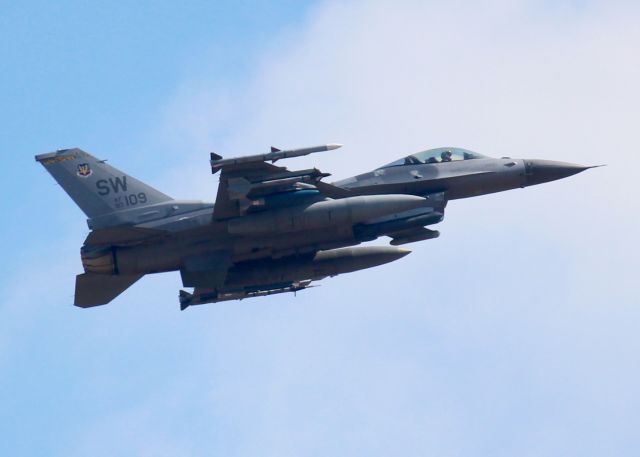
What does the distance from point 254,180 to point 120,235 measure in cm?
341

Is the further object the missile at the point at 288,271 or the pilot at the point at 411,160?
the missile at the point at 288,271

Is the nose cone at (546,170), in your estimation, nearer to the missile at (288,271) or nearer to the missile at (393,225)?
the missile at (393,225)

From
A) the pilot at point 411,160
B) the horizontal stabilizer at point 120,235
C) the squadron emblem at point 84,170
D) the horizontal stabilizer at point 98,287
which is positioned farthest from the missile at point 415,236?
the squadron emblem at point 84,170

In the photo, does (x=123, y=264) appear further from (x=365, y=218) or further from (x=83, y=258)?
(x=365, y=218)

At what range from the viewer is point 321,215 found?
3128 centimetres

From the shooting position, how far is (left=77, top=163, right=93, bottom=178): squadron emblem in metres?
32.8

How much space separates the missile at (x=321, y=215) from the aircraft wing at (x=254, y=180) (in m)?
0.33

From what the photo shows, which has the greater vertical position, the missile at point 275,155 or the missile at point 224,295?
the missile at point 275,155

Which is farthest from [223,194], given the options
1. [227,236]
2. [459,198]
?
[459,198]

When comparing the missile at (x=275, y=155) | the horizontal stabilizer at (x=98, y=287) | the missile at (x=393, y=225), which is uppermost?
the missile at (x=275, y=155)

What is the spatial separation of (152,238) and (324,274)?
4872 mm

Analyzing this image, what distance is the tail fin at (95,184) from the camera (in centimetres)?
3256

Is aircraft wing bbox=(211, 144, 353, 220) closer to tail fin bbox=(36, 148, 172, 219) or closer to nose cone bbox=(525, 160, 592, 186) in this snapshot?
tail fin bbox=(36, 148, 172, 219)

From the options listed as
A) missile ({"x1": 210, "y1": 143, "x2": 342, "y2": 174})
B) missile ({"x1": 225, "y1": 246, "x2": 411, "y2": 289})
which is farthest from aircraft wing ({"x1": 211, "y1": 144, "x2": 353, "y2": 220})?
missile ({"x1": 225, "y1": 246, "x2": 411, "y2": 289})
